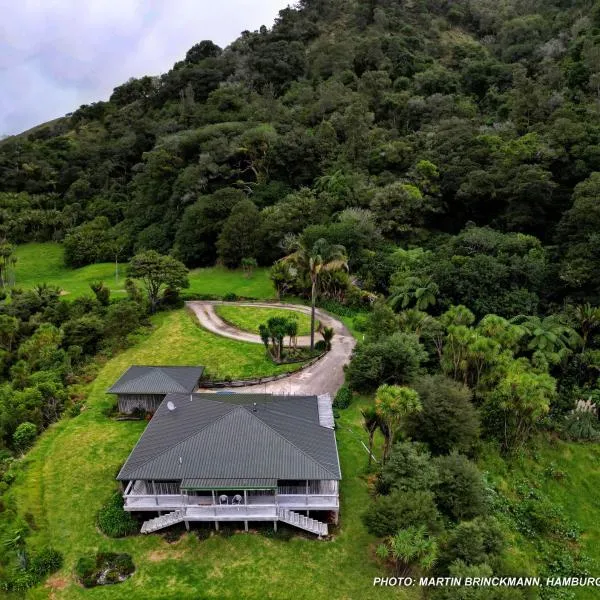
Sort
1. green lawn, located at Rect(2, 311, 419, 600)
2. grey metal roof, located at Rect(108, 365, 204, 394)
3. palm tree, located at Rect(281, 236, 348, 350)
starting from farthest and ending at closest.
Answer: palm tree, located at Rect(281, 236, 348, 350) < grey metal roof, located at Rect(108, 365, 204, 394) < green lawn, located at Rect(2, 311, 419, 600)

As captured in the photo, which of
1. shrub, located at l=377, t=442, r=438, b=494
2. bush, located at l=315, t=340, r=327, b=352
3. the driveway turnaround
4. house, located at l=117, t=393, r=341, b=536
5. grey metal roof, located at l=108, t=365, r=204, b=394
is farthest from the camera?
bush, located at l=315, t=340, r=327, b=352

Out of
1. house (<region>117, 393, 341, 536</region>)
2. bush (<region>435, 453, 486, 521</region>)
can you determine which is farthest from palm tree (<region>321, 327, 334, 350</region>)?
bush (<region>435, 453, 486, 521</region>)

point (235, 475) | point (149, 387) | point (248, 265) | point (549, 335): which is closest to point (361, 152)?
point (248, 265)

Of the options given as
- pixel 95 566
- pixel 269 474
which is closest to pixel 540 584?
pixel 269 474

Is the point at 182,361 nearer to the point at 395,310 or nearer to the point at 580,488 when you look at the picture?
the point at 395,310

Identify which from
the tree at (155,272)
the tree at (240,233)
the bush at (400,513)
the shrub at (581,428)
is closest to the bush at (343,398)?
the bush at (400,513)

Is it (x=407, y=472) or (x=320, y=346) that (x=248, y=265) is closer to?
A: (x=320, y=346)

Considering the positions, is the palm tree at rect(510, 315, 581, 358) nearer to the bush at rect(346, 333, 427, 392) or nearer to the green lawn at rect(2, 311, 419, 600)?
the bush at rect(346, 333, 427, 392)
